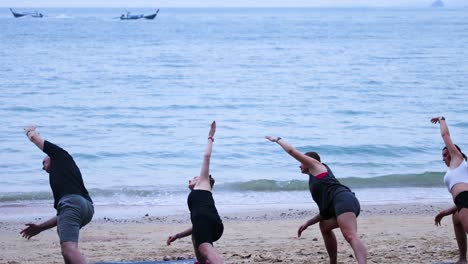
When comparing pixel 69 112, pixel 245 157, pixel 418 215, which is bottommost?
pixel 69 112

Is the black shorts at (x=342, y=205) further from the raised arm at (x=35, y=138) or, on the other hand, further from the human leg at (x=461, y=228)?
the raised arm at (x=35, y=138)

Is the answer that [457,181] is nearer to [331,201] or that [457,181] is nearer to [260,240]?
[331,201]

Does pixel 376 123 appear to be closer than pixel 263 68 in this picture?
Yes

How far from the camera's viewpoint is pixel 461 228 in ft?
27.1

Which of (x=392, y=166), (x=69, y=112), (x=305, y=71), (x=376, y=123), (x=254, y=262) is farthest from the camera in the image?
(x=305, y=71)

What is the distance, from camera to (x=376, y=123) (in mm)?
25219

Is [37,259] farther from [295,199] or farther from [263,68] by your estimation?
[263,68]

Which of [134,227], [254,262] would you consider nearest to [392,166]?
[134,227]

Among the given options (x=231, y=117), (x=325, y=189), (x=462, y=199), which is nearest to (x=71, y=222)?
(x=325, y=189)

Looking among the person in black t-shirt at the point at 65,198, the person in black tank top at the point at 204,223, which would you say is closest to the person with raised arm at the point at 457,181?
the person in black tank top at the point at 204,223

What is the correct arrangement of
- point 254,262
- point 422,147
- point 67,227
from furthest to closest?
point 422,147, point 254,262, point 67,227

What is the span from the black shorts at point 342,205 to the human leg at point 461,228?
101cm

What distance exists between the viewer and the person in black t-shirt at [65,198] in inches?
292

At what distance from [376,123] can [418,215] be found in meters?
12.8
